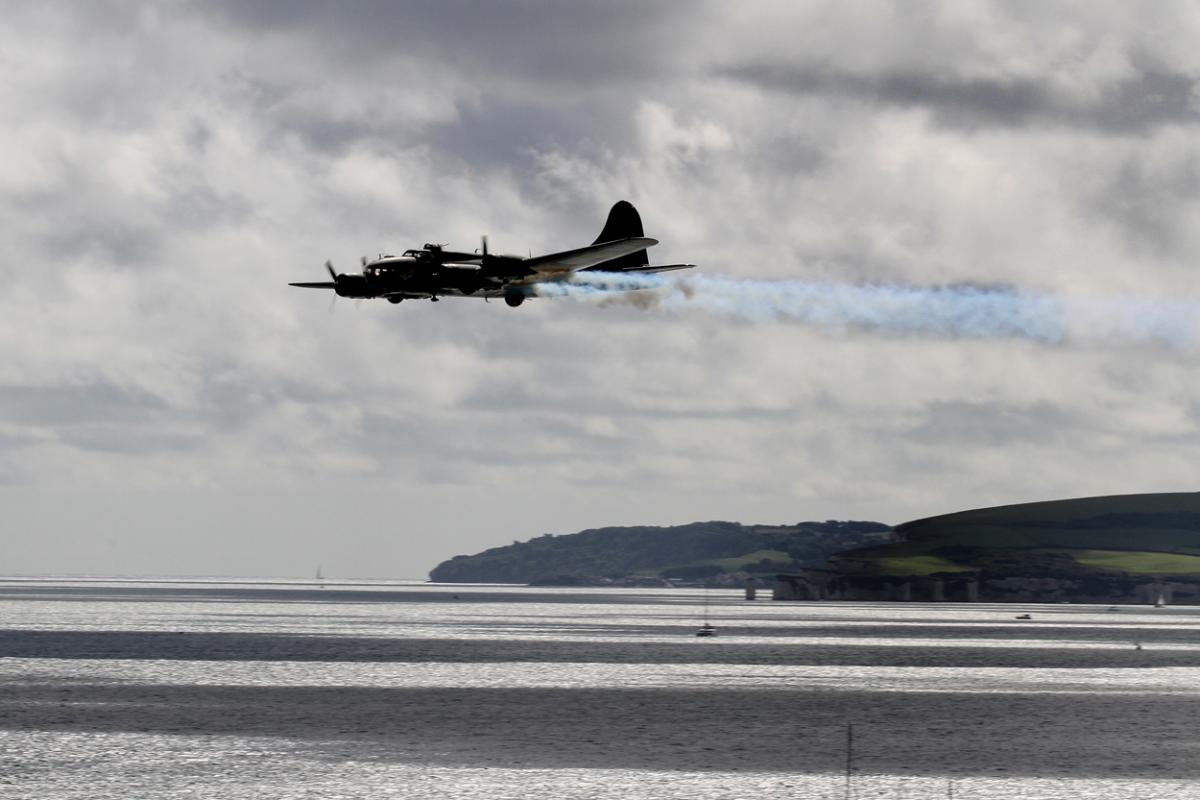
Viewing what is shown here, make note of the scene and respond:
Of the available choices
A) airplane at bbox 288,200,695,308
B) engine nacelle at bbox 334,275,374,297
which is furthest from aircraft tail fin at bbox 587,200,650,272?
engine nacelle at bbox 334,275,374,297

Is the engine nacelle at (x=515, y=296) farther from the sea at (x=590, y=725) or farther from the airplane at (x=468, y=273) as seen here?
the sea at (x=590, y=725)

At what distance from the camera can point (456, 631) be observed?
199500 mm

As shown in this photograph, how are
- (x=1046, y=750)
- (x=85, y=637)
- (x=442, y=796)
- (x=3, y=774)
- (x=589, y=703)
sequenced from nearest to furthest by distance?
(x=442, y=796), (x=3, y=774), (x=1046, y=750), (x=589, y=703), (x=85, y=637)

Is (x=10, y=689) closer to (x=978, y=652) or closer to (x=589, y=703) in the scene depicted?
(x=589, y=703)

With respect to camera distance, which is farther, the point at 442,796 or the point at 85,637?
the point at 85,637

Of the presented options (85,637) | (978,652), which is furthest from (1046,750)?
(85,637)

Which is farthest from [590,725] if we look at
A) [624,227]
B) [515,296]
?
[624,227]

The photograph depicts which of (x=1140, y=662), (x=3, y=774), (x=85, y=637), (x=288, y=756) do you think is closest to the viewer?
(x=3, y=774)

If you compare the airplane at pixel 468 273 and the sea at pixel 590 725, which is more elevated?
the airplane at pixel 468 273

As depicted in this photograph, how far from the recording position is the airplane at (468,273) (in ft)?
282

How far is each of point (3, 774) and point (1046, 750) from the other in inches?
1723

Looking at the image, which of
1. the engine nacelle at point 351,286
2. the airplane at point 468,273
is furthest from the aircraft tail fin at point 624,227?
the engine nacelle at point 351,286

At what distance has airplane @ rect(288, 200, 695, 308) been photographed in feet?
282

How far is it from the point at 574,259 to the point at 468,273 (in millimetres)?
6734
